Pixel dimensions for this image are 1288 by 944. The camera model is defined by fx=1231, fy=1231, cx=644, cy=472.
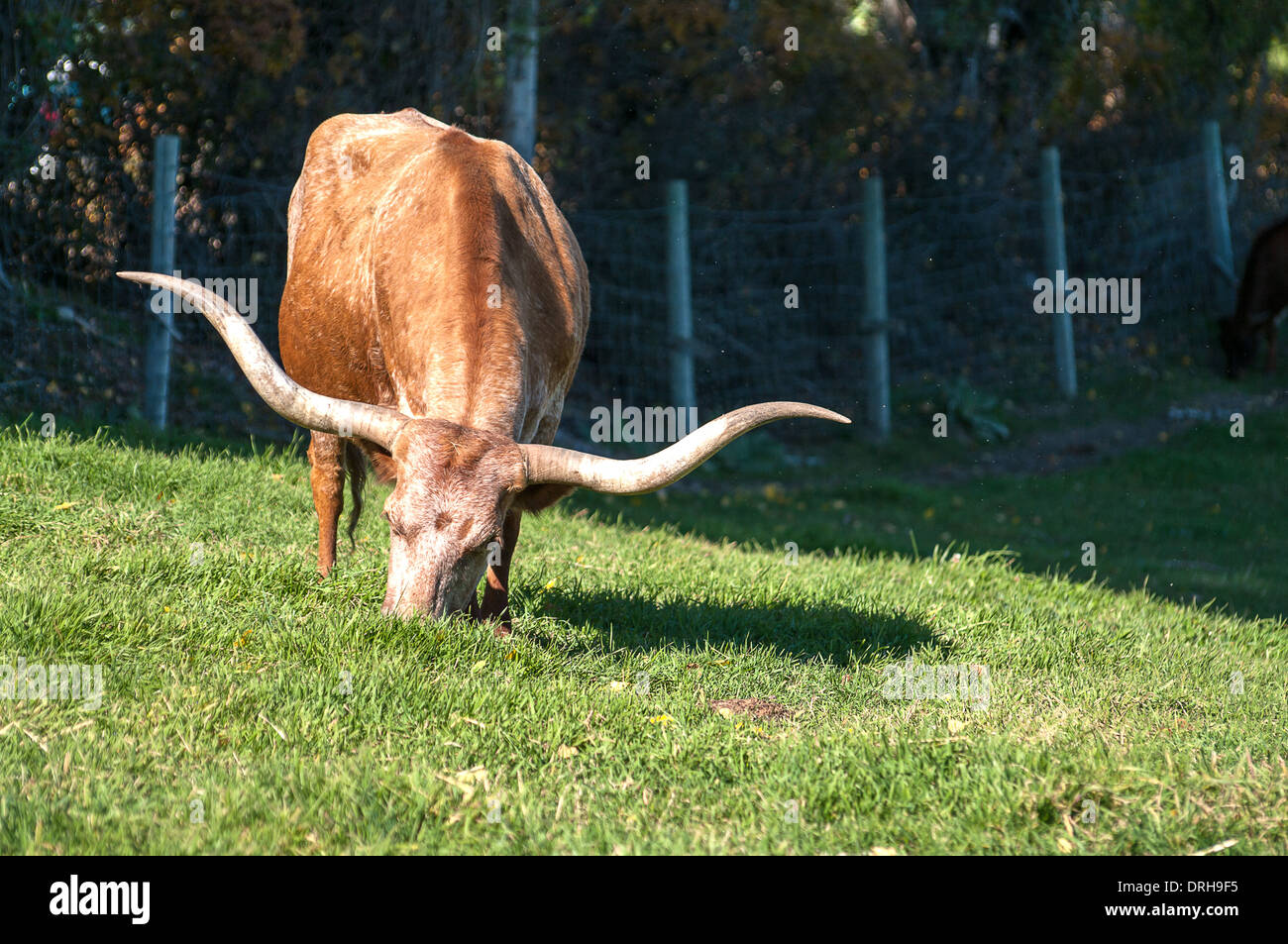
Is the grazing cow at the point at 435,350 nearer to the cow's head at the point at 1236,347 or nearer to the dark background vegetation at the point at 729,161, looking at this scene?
the dark background vegetation at the point at 729,161

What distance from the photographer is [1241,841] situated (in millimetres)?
3277

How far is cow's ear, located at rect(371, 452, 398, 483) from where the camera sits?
14.2 feet

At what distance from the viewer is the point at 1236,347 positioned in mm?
14500

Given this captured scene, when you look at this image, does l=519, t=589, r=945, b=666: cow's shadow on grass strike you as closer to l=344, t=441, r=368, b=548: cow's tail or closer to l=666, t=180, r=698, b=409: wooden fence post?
l=344, t=441, r=368, b=548: cow's tail

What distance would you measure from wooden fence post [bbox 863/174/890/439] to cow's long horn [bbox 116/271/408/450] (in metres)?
8.74

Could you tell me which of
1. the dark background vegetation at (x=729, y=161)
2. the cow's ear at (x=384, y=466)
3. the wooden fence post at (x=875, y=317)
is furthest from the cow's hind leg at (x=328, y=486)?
the wooden fence post at (x=875, y=317)

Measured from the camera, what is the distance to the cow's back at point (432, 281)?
4.57 m

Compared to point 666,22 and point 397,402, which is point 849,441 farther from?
point 397,402
